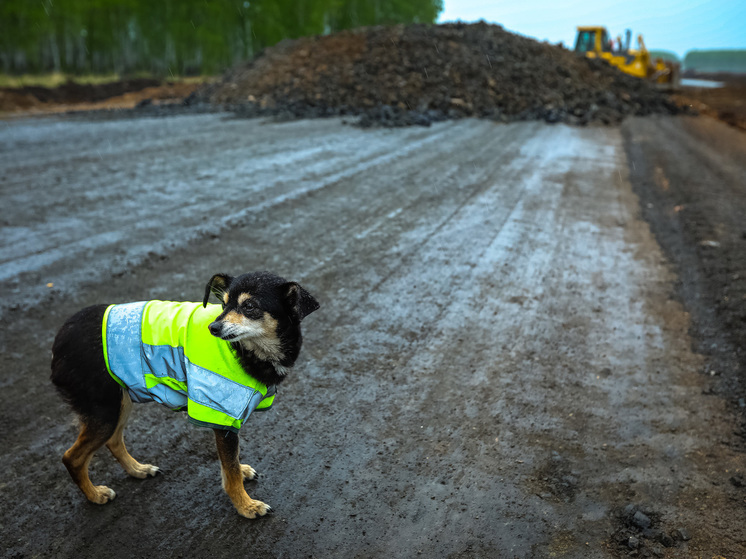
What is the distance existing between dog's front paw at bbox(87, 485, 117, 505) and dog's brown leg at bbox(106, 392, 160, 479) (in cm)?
18

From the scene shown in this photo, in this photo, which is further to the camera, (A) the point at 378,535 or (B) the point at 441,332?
(B) the point at 441,332

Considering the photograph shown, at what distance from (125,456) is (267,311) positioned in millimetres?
1422

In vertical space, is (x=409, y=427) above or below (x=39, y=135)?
below

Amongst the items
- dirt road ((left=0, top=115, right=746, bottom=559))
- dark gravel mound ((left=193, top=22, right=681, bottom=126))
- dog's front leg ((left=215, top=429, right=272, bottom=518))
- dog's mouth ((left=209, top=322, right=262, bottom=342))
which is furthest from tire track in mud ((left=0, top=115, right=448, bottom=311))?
dark gravel mound ((left=193, top=22, right=681, bottom=126))

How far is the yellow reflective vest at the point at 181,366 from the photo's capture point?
2881mm

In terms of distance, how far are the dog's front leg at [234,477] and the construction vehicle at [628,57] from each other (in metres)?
37.8

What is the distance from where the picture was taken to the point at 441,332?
215 inches

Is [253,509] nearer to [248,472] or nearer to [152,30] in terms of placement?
[248,472]

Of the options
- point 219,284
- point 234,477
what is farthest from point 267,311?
point 234,477

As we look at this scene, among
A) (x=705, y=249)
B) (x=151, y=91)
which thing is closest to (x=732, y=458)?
(x=705, y=249)

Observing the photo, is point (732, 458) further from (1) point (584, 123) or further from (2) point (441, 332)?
(1) point (584, 123)

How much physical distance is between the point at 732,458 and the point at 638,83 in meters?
32.4

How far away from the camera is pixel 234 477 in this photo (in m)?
3.07

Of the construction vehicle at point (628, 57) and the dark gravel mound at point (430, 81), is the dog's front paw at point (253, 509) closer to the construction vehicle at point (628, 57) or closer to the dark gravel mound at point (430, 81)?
the dark gravel mound at point (430, 81)
